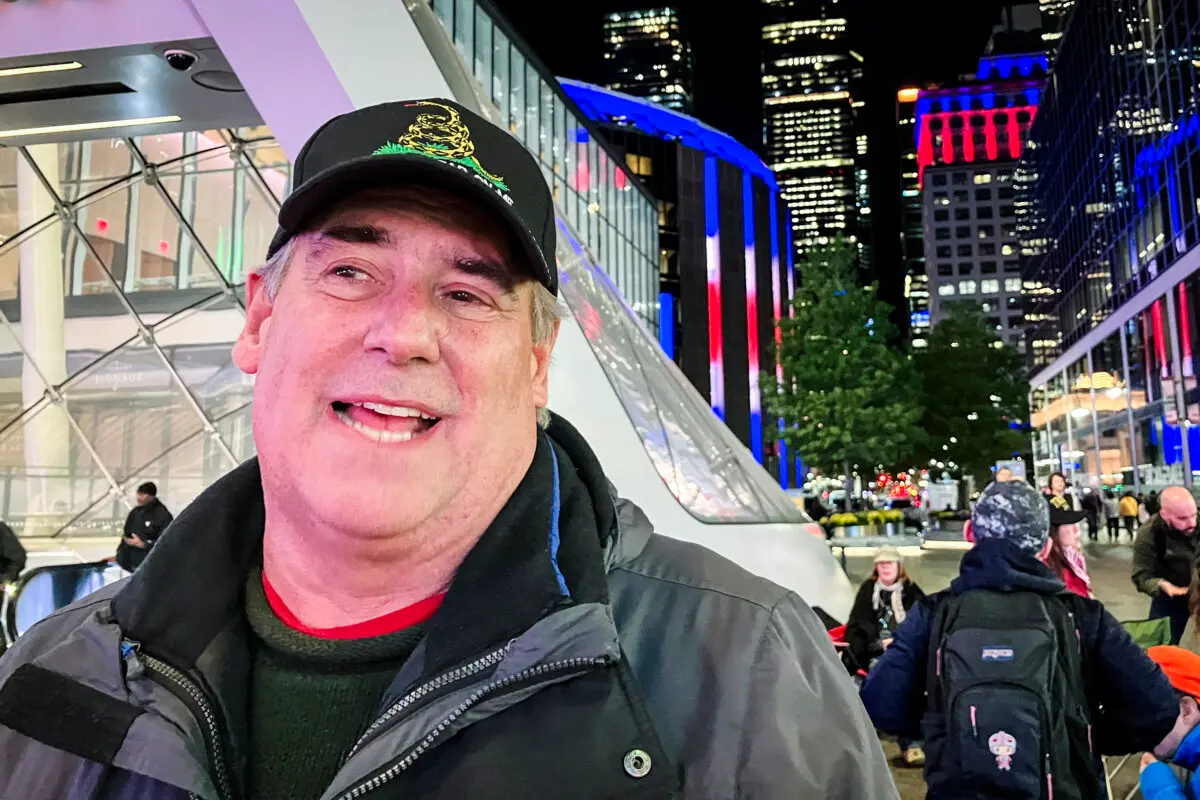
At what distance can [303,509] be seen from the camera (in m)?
1.32

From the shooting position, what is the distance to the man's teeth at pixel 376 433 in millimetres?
1291

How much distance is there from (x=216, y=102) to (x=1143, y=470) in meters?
44.2

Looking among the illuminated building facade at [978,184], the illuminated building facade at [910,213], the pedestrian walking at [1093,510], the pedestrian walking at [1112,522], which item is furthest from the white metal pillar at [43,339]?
the illuminated building facade at [910,213]

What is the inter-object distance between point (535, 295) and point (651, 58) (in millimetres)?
142144

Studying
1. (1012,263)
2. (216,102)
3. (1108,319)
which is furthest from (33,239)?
(1012,263)

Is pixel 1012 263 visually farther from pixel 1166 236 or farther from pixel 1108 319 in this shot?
pixel 1166 236

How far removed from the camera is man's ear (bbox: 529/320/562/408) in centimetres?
151

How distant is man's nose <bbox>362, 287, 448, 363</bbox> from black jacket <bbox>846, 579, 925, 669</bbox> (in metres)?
5.52

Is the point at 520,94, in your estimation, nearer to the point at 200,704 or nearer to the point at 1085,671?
the point at 1085,671

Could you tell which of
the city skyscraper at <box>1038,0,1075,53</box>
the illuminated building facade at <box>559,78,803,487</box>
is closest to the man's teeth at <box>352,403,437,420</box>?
the illuminated building facade at <box>559,78,803,487</box>

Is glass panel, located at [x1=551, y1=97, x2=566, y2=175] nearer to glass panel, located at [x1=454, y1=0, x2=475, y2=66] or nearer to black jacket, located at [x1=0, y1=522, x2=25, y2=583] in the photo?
glass panel, located at [x1=454, y1=0, x2=475, y2=66]

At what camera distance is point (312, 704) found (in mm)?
1280

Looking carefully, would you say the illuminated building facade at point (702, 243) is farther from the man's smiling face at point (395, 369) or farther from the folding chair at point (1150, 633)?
the man's smiling face at point (395, 369)

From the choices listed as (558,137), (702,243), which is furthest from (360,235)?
(702,243)
